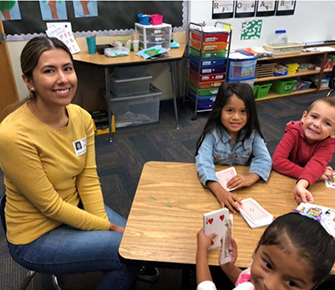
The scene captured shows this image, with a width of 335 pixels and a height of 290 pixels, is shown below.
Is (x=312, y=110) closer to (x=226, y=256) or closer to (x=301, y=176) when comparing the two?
(x=301, y=176)

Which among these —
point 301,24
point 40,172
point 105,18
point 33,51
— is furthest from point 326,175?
point 301,24

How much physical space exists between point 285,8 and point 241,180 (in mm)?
3701

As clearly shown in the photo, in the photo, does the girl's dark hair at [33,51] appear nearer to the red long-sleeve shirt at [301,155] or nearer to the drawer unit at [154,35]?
the red long-sleeve shirt at [301,155]

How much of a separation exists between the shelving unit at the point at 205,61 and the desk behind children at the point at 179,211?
231 centimetres

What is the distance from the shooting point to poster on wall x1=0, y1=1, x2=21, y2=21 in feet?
9.27

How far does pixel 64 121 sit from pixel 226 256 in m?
0.82

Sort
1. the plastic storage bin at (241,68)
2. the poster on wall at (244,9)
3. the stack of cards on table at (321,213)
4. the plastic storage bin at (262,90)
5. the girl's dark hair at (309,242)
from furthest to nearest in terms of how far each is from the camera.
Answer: the plastic storage bin at (262,90), the poster on wall at (244,9), the plastic storage bin at (241,68), the stack of cards on table at (321,213), the girl's dark hair at (309,242)

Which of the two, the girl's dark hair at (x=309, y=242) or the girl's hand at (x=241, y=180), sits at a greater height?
the girl's dark hair at (x=309, y=242)

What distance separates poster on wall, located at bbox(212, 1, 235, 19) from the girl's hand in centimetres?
298

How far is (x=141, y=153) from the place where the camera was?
2896 millimetres

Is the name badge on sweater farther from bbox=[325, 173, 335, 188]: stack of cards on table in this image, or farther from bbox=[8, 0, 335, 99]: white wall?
bbox=[8, 0, 335, 99]: white wall

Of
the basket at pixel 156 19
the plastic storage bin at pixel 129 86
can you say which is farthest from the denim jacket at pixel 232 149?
the basket at pixel 156 19

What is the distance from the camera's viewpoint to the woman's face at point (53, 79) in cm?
108

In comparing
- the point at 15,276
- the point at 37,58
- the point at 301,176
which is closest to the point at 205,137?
the point at 301,176
